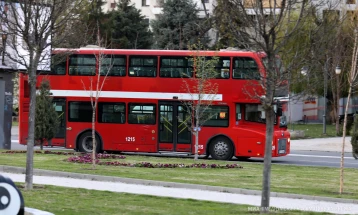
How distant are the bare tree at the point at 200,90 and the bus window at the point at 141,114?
1.56m

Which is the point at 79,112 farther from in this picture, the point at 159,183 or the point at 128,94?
the point at 159,183

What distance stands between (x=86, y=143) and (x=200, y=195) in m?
14.2

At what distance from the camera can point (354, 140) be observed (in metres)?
24.8

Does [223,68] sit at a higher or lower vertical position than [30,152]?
higher

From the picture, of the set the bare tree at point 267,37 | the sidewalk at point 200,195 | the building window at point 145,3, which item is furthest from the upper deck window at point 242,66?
the building window at point 145,3

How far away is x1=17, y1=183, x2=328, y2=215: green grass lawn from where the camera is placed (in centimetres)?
1387

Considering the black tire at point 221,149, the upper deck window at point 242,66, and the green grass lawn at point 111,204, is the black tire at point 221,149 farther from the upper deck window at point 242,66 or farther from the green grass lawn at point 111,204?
the green grass lawn at point 111,204

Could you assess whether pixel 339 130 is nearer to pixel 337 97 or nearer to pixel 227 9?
pixel 337 97

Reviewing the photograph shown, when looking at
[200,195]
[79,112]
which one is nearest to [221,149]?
[79,112]

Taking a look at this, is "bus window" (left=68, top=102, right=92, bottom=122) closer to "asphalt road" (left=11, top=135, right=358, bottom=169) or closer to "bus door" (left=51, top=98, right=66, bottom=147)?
"bus door" (left=51, top=98, right=66, bottom=147)

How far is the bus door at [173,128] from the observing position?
98.9ft

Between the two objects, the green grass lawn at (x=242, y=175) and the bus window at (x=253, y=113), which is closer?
the green grass lawn at (x=242, y=175)

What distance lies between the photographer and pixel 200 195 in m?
17.9

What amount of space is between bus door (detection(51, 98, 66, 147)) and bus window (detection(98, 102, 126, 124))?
1.43 meters
